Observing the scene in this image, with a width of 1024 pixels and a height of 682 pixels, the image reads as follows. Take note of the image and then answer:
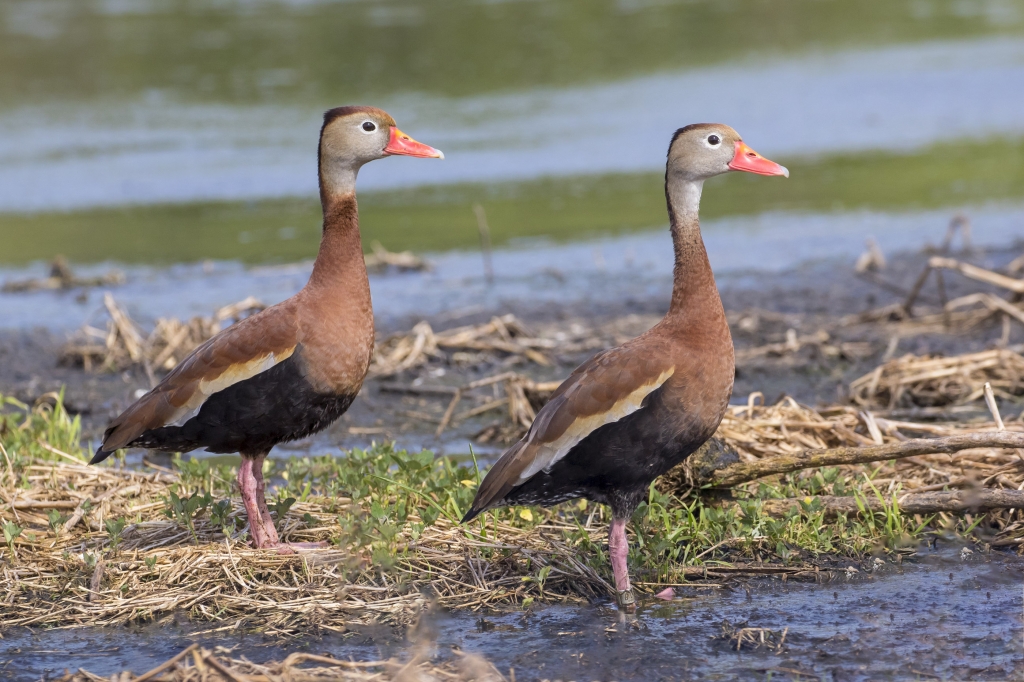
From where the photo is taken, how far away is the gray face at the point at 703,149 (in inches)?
203

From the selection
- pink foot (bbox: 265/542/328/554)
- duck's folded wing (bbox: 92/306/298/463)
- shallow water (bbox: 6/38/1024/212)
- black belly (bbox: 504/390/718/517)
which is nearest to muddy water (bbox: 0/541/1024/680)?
black belly (bbox: 504/390/718/517)

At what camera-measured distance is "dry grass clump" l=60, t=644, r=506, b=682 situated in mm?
3992

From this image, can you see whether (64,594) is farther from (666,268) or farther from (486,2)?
(486,2)

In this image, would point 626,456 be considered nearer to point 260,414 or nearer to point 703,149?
point 703,149

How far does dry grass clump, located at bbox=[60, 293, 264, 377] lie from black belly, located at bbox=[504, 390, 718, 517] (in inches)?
176

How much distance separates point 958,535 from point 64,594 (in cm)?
369

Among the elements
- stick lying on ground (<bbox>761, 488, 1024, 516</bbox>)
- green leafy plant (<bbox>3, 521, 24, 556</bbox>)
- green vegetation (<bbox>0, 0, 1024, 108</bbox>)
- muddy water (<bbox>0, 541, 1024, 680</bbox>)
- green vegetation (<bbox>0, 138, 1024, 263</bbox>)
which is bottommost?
muddy water (<bbox>0, 541, 1024, 680</bbox>)

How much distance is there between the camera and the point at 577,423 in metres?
4.84

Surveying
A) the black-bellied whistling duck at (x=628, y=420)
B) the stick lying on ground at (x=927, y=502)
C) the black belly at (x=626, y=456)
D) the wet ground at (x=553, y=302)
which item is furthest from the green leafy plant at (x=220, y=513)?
the stick lying on ground at (x=927, y=502)

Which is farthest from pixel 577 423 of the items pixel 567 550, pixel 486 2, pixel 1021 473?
pixel 486 2

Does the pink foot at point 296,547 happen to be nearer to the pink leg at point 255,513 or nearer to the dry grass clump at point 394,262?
the pink leg at point 255,513

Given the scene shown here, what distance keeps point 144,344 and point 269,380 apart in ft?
13.4

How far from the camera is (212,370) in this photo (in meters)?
5.28

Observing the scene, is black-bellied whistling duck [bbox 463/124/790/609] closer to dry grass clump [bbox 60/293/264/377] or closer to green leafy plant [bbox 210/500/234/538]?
green leafy plant [bbox 210/500/234/538]
